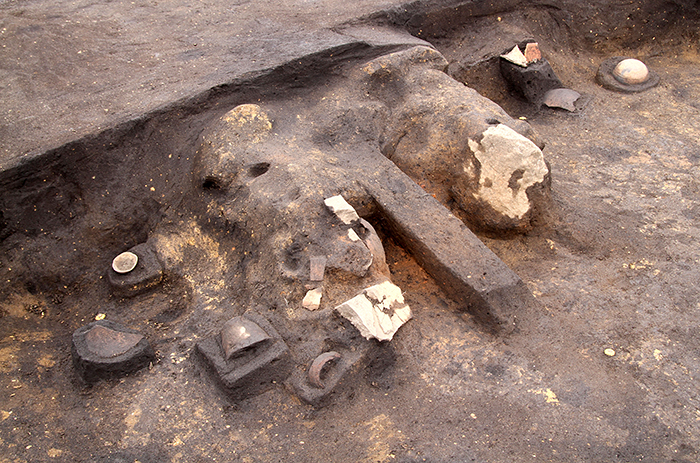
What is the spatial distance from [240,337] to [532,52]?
400 centimetres

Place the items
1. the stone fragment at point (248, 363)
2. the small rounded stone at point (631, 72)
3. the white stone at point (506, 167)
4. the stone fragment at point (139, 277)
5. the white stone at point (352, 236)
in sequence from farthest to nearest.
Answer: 1. the small rounded stone at point (631, 72)
2. the white stone at point (506, 167)
3. the stone fragment at point (139, 277)
4. the white stone at point (352, 236)
5. the stone fragment at point (248, 363)

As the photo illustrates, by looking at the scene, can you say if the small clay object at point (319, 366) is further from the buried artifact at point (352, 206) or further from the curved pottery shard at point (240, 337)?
the curved pottery shard at point (240, 337)

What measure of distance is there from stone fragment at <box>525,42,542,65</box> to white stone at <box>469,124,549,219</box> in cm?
191

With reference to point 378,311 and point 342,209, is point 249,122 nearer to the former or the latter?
point 342,209

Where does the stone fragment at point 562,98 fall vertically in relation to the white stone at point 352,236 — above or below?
below

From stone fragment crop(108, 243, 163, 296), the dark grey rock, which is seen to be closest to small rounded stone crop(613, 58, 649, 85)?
the dark grey rock

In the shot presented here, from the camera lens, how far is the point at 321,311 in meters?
2.97

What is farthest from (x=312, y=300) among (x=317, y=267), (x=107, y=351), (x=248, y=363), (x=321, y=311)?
(x=107, y=351)

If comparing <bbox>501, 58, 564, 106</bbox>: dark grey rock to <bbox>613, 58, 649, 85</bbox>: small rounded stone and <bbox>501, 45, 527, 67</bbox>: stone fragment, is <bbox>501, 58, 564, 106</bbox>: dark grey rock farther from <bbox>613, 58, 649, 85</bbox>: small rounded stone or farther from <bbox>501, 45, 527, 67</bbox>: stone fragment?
<bbox>613, 58, 649, 85</bbox>: small rounded stone

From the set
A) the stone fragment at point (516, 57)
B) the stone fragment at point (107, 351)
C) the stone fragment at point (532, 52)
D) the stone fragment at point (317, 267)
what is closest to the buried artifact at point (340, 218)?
the stone fragment at point (317, 267)

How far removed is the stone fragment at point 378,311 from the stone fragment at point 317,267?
205 mm

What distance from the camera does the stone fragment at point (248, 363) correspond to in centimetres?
280

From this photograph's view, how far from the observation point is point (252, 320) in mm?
2967

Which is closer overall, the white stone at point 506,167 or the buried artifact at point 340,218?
the buried artifact at point 340,218
